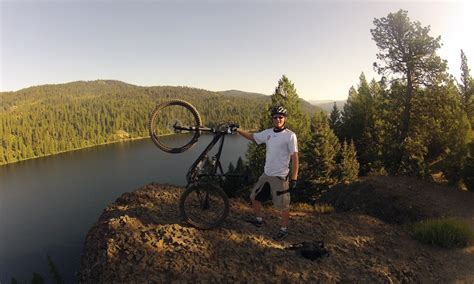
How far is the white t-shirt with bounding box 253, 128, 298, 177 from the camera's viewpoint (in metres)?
8.20

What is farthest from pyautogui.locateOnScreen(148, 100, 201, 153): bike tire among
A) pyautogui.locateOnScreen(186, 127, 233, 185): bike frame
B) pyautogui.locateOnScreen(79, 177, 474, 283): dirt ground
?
pyautogui.locateOnScreen(79, 177, 474, 283): dirt ground

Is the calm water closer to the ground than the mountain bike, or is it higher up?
closer to the ground

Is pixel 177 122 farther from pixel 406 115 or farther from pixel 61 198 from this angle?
pixel 61 198

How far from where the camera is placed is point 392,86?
25.8 m

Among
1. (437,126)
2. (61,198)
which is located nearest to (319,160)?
(437,126)

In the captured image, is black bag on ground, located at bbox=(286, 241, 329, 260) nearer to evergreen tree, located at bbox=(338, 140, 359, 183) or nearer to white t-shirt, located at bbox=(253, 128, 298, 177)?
white t-shirt, located at bbox=(253, 128, 298, 177)

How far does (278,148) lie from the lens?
831 cm

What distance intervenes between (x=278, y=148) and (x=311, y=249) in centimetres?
259

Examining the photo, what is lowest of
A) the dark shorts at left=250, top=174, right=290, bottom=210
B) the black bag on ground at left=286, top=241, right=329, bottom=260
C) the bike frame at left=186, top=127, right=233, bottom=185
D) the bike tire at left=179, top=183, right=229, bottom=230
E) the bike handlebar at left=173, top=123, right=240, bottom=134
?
the black bag on ground at left=286, top=241, right=329, bottom=260

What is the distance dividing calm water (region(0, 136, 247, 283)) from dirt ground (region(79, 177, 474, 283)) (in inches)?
1237

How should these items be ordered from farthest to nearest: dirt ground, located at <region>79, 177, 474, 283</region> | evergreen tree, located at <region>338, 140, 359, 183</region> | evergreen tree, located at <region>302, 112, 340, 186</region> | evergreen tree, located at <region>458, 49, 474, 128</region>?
1. evergreen tree, located at <region>458, 49, 474, 128</region>
2. evergreen tree, located at <region>338, 140, 359, 183</region>
3. evergreen tree, located at <region>302, 112, 340, 186</region>
4. dirt ground, located at <region>79, 177, 474, 283</region>

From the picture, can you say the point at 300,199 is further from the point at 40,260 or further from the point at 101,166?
the point at 101,166

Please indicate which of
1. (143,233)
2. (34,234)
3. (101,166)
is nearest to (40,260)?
(34,234)

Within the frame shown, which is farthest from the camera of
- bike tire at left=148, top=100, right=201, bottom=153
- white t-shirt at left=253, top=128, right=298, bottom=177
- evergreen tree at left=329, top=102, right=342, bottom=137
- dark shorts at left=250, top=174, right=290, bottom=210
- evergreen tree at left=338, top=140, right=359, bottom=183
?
evergreen tree at left=329, top=102, right=342, bottom=137
